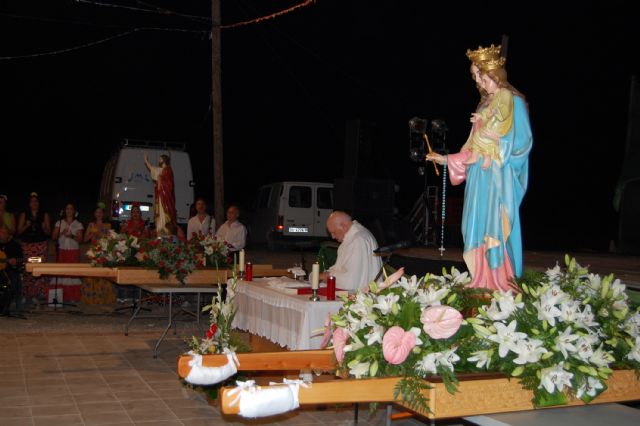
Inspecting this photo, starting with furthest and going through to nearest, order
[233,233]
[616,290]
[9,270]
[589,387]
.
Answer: [233,233]
[9,270]
[616,290]
[589,387]

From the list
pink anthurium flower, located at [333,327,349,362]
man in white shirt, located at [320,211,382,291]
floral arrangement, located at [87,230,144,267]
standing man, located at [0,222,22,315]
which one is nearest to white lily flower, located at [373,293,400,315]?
pink anthurium flower, located at [333,327,349,362]

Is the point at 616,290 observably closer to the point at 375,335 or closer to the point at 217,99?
the point at 375,335

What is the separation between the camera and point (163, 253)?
33.0 ft

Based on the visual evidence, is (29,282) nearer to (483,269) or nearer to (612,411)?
(483,269)

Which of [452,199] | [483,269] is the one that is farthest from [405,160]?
[483,269]

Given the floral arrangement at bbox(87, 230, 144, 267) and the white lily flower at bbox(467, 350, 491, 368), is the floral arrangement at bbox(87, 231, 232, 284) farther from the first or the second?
the white lily flower at bbox(467, 350, 491, 368)

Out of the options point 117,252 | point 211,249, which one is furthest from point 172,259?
point 117,252

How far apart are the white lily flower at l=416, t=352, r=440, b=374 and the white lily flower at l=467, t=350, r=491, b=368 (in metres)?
0.23

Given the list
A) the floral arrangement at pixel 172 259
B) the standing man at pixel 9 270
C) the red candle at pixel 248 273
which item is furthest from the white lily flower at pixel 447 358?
the standing man at pixel 9 270

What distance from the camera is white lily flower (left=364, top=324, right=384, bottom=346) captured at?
152 inches

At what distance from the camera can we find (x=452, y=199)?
27.0 meters

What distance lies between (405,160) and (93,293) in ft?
97.3

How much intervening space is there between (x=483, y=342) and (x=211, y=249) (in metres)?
7.32

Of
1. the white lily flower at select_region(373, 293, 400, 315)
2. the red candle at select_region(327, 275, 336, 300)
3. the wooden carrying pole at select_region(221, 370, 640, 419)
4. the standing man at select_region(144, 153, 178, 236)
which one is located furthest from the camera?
the standing man at select_region(144, 153, 178, 236)
